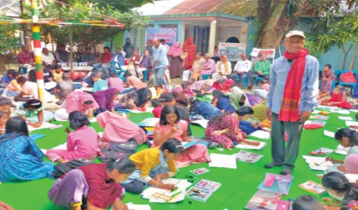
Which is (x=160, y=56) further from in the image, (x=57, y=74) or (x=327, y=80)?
(x=327, y=80)

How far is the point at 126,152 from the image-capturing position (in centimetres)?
416

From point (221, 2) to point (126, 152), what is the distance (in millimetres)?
9932

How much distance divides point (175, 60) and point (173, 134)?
26.5 ft

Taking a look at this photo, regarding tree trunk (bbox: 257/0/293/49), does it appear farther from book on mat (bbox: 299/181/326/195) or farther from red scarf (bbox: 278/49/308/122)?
book on mat (bbox: 299/181/326/195)

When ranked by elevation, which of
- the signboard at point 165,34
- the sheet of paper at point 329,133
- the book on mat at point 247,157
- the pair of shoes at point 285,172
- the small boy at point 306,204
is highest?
the signboard at point 165,34

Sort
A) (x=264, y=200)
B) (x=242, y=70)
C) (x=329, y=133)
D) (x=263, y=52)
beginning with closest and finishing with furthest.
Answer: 1. (x=264, y=200)
2. (x=329, y=133)
3. (x=242, y=70)
4. (x=263, y=52)

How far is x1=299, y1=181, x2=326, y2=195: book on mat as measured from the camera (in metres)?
3.39

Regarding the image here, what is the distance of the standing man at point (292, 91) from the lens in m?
3.35

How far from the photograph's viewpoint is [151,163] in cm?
326

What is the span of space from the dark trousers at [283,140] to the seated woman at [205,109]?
2.22 m

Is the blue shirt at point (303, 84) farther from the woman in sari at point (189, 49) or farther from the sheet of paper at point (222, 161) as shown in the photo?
the woman in sari at point (189, 49)

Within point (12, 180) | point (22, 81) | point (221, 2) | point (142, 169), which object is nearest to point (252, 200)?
point (142, 169)

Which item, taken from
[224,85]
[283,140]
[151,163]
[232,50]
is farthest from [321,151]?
[232,50]

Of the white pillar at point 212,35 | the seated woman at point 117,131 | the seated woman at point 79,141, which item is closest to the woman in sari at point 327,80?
the white pillar at point 212,35
